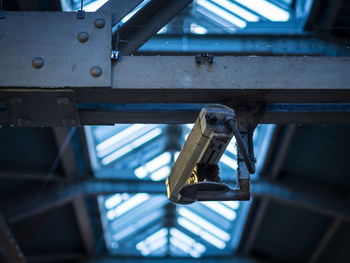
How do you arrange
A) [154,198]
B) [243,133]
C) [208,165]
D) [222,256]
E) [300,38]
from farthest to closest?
[222,256]
[154,198]
[300,38]
[243,133]
[208,165]

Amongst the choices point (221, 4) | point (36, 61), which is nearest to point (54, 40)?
point (36, 61)

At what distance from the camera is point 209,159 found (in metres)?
4.05

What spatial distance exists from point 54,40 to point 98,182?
930cm

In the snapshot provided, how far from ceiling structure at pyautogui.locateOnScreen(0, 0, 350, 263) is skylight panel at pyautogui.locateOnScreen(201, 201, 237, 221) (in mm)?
42

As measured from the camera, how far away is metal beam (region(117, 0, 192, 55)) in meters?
4.77

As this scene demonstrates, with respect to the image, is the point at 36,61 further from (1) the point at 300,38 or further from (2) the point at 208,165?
(1) the point at 300,38

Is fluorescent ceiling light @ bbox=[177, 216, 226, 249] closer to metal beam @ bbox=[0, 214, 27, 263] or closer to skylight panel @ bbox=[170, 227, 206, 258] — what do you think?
skylight panel @ bbox=[170, 227, 206, 258]

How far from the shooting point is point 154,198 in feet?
53.5

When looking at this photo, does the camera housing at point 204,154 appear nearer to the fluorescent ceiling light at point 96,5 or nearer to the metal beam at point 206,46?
the metal beam at point 206,46

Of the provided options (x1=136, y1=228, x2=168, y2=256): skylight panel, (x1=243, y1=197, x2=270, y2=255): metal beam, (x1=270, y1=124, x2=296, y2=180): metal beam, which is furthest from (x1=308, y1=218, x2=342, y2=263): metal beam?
(x1=136, y1=228, x2=168, y2=256): skylight panel

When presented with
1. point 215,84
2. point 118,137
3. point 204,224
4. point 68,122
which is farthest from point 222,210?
point 215,84

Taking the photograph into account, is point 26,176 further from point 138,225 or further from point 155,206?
point 138,225

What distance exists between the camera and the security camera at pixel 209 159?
3832 mm

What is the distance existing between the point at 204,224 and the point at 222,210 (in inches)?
51.1
